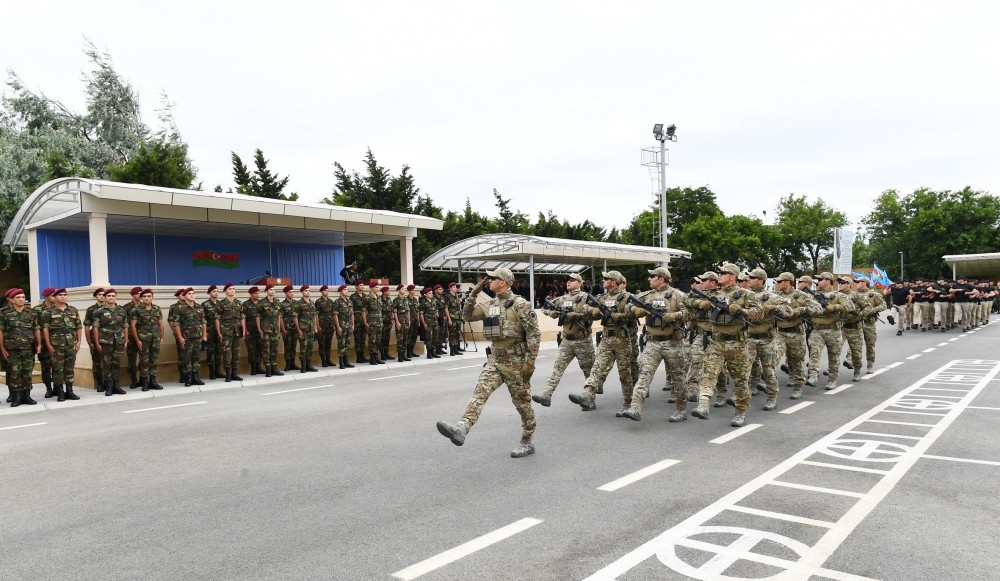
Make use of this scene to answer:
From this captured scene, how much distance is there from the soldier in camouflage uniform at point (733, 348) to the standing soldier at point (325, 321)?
31.4ft

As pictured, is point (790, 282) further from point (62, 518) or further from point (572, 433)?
point (62, 518)

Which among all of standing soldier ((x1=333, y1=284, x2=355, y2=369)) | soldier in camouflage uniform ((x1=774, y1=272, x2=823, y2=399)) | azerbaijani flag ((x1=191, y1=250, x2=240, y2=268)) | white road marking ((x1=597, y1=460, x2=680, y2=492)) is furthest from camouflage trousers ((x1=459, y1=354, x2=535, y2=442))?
azerbaijani flag ((x1=191, y1=250, x2=240, y2=268))

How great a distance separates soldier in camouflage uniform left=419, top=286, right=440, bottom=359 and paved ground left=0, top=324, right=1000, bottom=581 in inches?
304

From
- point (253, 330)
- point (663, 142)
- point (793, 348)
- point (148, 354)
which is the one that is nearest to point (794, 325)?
point (793, 348)

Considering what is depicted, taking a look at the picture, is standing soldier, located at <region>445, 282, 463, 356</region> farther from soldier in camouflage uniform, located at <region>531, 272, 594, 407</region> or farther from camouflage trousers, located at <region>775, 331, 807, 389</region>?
camouflage trousers, located at <region>775, 331, 807, 389</region>

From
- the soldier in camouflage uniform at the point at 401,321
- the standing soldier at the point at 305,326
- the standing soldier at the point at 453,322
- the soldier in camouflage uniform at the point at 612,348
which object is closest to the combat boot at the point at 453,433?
the soldier in camouflage uniform at the point at 612,348

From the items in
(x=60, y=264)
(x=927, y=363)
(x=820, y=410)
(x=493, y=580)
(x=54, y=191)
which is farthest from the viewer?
(x=60, y=264)

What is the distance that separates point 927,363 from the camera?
13836 mm

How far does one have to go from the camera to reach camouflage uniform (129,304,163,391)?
12297 mm

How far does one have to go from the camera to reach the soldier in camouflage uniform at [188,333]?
1282cm

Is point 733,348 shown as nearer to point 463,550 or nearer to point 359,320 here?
point 463,550

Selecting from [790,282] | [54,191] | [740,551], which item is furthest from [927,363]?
[54,191]

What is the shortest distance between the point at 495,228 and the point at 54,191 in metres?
28.3

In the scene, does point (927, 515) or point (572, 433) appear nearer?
point (927, 515)
